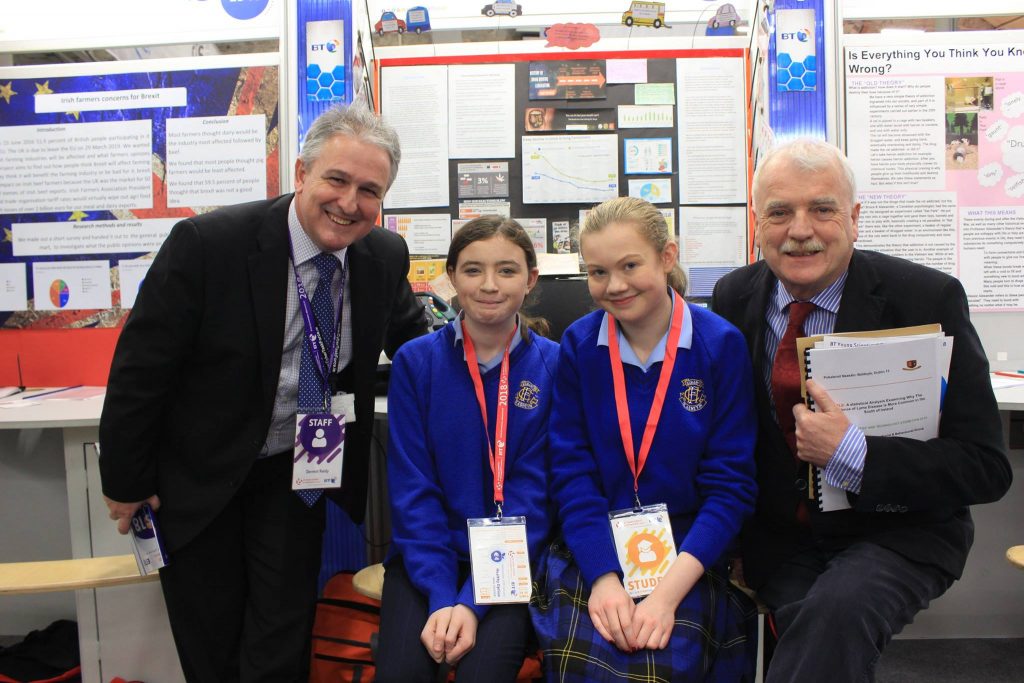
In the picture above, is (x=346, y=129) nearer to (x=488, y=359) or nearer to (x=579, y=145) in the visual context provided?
(x=488, y=359)

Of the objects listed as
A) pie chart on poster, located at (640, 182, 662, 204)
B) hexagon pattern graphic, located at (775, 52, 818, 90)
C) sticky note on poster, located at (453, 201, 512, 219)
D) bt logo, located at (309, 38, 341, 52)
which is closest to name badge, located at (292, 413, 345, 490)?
sticky note on poster, located at (453, 201, 512, 219)

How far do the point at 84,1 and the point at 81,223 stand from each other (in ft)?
3.08

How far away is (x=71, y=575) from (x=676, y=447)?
1630 millimetres

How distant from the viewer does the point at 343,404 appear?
183cm

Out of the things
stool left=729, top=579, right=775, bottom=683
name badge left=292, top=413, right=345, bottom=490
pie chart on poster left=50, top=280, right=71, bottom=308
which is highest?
pie chart on poster left=50, top=280, right=71, bottom=308

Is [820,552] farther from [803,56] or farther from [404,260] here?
[803,56]

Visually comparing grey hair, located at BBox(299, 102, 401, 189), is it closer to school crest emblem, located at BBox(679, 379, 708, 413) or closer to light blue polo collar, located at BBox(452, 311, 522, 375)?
light blue polo collar, located at BBox(452, 311, 522, 375)

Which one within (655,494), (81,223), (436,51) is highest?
(436,51)

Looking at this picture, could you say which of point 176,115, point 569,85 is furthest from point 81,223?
point 569,85

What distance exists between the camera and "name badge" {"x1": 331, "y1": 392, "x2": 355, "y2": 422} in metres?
1.82

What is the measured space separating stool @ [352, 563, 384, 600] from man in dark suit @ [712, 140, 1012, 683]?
0.96 m

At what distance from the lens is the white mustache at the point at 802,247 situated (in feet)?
4.94

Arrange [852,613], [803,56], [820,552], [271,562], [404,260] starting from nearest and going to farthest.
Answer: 1. [852,613]
2. [820,552]
3. [271,562]
4. [404,260]
5. [803,56]

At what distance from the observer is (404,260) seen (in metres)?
2.07
